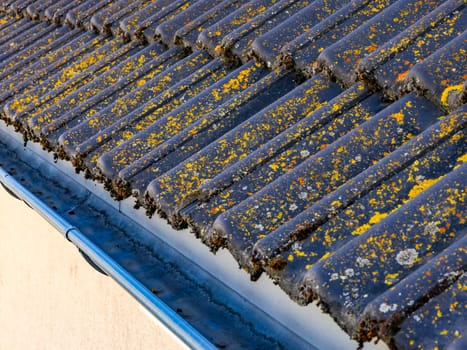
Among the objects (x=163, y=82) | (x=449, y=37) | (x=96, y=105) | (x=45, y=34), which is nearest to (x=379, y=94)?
(x=449, y=37)

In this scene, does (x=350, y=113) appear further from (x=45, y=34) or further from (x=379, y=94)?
(x=45, y=34)

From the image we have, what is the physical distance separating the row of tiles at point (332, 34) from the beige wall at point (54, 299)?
1.26 metres

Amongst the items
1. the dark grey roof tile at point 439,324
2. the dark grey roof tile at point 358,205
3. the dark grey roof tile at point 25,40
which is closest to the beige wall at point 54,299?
the dark grey roof tile at point 25,40

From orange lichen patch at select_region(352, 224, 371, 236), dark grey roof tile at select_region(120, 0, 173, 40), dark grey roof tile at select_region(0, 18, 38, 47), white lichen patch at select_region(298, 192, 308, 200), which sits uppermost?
orange lichen patch at select_region(352, 224, 371, 236)

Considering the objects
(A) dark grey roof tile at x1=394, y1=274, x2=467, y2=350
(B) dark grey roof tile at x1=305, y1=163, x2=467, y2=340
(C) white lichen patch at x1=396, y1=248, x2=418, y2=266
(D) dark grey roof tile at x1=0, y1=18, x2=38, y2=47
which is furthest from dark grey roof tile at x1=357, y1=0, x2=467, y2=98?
Result: (D) dark grey roof tile at x1=0, y1=18, x2=38, y2=47

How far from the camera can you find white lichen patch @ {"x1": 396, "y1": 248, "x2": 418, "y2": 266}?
1.55 meters

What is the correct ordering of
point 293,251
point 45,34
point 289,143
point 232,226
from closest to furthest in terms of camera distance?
1. point 293,251
2. point 232,226
3. point 289,143
4. point 45,34

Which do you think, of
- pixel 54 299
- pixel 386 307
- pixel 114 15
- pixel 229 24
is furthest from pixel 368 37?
pixel 54 299

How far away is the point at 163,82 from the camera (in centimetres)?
306

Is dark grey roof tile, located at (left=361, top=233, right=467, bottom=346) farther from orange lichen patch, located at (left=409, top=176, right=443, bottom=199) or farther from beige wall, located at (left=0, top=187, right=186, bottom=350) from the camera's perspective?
beige wall, located at (left=0, top=187, right=186, bottom=350)

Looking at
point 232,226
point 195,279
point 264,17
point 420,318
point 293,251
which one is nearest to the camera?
point 420,318

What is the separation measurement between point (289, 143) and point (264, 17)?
3.41ft

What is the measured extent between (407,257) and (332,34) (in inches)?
51.8

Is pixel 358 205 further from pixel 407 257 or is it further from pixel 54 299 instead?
pixel 54 299
